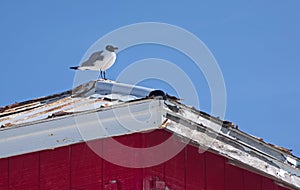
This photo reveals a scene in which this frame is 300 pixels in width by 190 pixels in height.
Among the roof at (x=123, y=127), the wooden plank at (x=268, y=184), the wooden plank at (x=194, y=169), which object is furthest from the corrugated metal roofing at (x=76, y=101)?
the wooden plank at (x=268, y=184)

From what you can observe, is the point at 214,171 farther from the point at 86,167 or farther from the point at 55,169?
the point at 55,169

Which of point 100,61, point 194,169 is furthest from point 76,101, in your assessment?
point 100,61

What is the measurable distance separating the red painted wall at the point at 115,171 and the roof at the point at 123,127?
116mm

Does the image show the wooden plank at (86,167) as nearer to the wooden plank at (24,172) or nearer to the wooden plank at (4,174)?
the wooden plank at (24,172)

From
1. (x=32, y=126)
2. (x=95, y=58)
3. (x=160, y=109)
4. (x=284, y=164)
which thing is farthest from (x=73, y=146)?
(x=95, y=58)

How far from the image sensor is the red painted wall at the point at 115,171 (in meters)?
7.85

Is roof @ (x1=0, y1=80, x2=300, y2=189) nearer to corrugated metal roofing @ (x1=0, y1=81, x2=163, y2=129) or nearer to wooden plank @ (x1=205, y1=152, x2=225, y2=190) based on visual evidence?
corrugated metal roofing @ (x1=0, y1=81, x2=163, y2=129)

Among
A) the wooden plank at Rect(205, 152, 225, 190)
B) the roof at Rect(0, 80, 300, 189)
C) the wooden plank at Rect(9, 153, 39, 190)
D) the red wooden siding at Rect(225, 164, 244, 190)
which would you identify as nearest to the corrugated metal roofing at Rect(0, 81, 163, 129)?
the roof at Rect(0, 80, 300, 189)

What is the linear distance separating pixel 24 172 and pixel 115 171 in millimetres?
1102

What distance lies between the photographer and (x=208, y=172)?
862cm

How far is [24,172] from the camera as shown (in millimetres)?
8547

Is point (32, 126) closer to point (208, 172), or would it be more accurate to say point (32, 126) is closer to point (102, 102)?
point (102, 102)

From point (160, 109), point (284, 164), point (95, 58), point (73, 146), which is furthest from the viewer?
point (95, 58)

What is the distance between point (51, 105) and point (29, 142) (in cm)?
106
